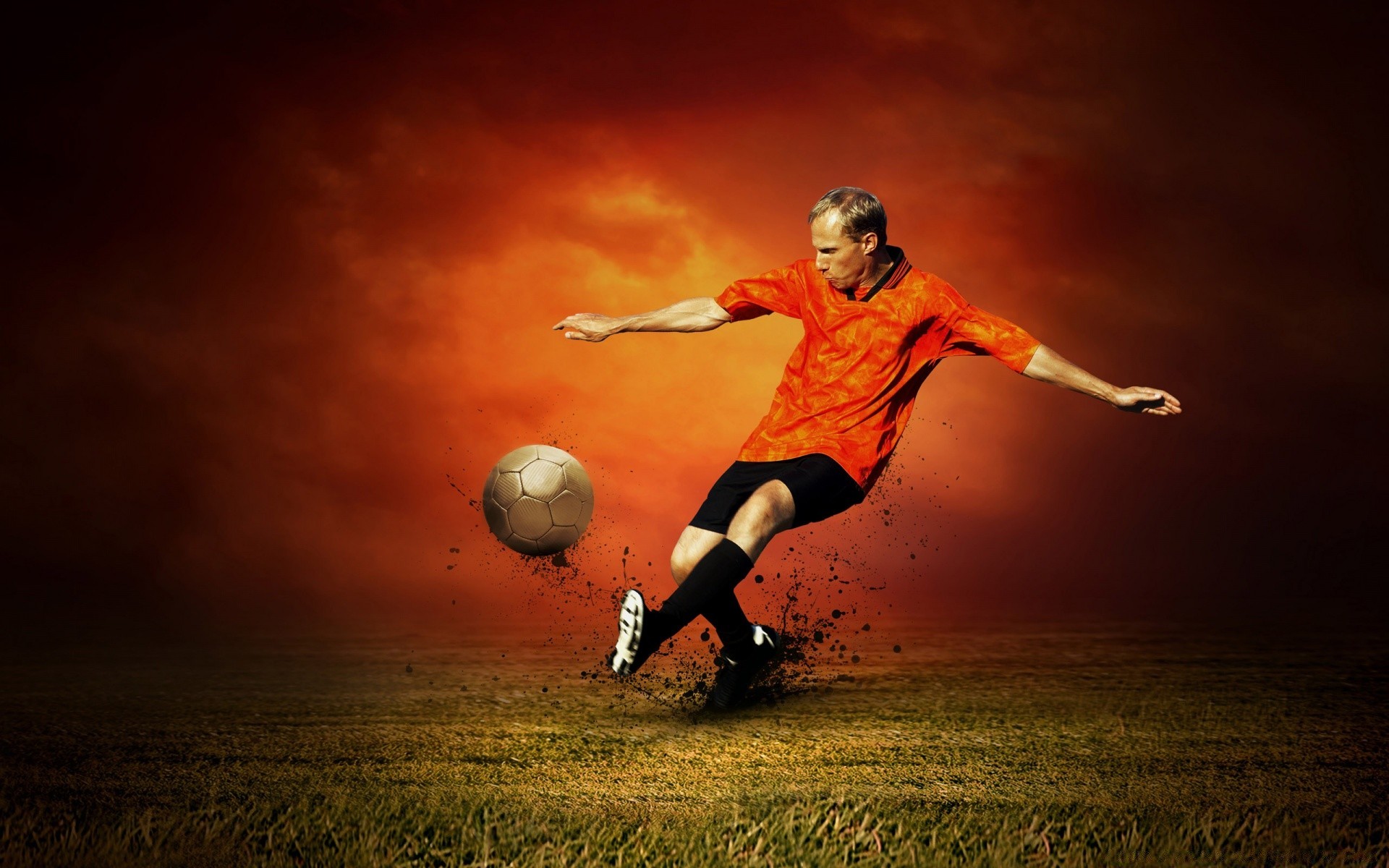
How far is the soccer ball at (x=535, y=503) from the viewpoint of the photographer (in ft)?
19.6

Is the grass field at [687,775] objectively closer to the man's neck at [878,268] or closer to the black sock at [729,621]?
the black sock at [729,621]

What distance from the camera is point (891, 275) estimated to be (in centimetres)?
466

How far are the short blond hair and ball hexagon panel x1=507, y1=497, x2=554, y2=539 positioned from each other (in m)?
2.36

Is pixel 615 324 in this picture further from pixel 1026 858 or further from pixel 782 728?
pixel 1026 858

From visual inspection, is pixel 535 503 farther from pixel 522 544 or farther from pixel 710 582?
pixel 710 582

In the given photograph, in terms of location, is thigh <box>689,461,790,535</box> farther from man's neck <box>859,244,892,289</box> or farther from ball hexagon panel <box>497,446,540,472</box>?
ball hexagon panel <box>497,446,540,472</box>

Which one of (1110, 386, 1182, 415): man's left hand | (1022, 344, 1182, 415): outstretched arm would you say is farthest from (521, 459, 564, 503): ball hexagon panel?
(1110, 386, 1182, 415): man's left hand

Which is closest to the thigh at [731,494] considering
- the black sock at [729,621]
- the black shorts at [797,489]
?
the black shorts at [797,489]

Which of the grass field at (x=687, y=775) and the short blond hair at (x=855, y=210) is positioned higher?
the short blond hair at (x=855, y=210)

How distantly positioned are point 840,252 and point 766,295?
55 cm

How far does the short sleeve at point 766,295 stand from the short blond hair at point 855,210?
1.26 ft

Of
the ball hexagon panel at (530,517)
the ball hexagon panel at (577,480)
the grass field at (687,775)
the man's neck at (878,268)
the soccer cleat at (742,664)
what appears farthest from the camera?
the ball hexagon panel at (577,480)

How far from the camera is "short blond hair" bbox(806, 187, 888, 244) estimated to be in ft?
14.9

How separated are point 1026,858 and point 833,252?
2529 mm
